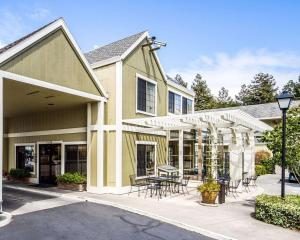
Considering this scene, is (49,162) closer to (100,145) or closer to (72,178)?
(72,178)

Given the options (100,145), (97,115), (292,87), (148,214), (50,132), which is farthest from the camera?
(292,87)

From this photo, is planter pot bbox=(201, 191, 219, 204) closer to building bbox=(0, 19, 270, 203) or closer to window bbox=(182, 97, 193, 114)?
building bbox=(0, 19, 270, 203)

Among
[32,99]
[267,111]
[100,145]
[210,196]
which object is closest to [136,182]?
[100,145]

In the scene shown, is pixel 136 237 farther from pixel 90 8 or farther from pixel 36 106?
pixel 36 106

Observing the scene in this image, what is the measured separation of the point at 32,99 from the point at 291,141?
11.7 metres

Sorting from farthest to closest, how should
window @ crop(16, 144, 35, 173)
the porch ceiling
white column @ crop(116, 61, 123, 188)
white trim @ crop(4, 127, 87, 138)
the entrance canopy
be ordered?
window @ crop(16, 144, 35, 173) < white trim @ crop(4, 127, 87, 138) < white column @ crop(116, 61, 123, 188) < the entrance canopy < the porch ceiling

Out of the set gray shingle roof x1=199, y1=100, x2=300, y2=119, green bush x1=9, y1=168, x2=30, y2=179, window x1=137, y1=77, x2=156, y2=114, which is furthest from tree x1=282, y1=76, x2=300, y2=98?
green bush x1=9, y1=168, x2=30, y2=179

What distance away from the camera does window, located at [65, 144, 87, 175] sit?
15.7 metres

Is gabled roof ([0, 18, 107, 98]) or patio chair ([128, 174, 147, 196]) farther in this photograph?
patio chair ([128, 174, 147, 196])

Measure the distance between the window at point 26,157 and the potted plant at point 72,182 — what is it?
4.13 metres

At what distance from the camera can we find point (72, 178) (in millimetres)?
15133

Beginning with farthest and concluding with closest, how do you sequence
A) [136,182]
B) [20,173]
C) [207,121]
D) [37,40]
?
[20,173] → [136,182] → [207,121] → [37,40]

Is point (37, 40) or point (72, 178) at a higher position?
point (37, 40)

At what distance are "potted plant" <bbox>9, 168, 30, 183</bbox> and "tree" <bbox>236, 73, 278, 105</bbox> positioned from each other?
5224 cm
